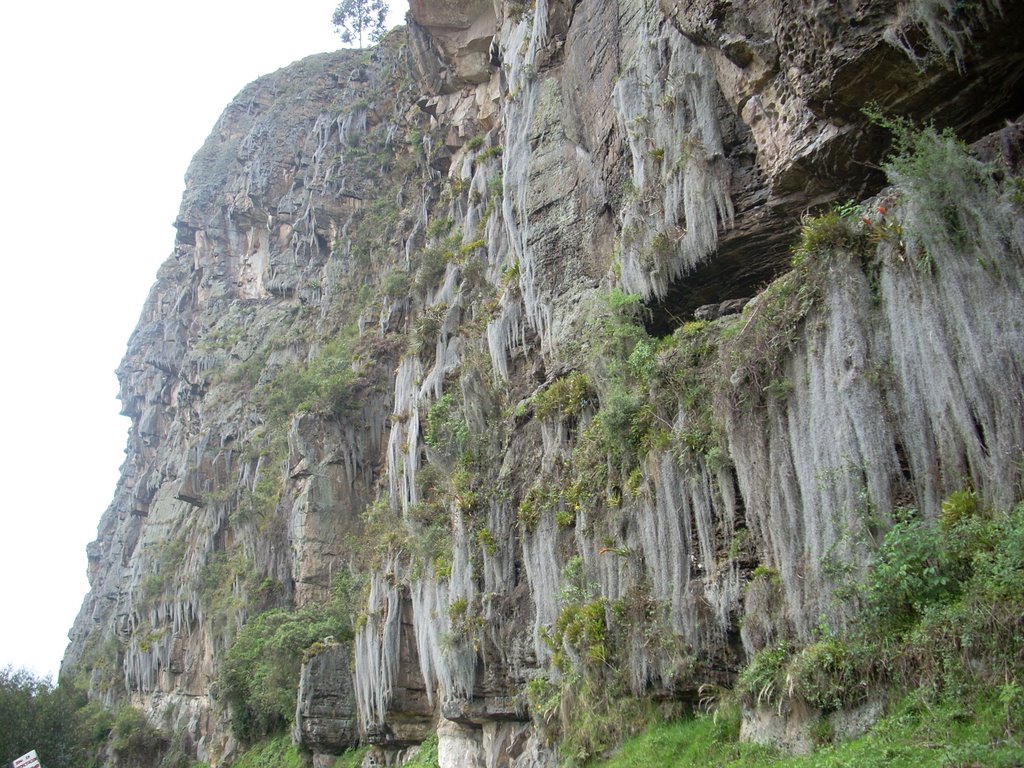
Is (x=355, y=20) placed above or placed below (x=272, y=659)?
above

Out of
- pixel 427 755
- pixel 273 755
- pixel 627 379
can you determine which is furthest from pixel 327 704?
pixel 627 379

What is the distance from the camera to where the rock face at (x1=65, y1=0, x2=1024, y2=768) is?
8602 millimetres

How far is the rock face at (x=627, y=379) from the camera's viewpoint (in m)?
8.60

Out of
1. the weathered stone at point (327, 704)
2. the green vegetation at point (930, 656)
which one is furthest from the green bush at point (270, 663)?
the green vegetation at point (930, 656)

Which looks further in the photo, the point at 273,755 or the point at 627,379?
the point at 273,755

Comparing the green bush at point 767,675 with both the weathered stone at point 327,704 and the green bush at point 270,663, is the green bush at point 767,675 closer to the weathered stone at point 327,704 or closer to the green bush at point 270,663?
the weathered stone at point 327,704

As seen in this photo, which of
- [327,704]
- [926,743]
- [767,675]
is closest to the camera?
[926,743]

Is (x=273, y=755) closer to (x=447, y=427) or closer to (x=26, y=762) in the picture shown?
(x=447, y=427)

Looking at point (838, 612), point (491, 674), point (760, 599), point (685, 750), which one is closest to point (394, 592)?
point (491, 674)

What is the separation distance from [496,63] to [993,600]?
24.0 metres

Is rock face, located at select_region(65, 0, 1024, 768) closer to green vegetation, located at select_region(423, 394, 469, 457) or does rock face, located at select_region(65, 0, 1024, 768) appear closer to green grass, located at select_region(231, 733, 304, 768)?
green vegetation, located at select_region(423, 394, 469, 457)

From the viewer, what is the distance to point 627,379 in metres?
13.6

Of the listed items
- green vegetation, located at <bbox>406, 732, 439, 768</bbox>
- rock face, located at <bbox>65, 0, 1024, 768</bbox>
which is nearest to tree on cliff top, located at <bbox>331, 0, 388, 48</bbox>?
rock face, located at <bbox>65, 0, 1024, 768</bbox>

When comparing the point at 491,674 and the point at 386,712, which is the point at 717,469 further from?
the point at 386,712
